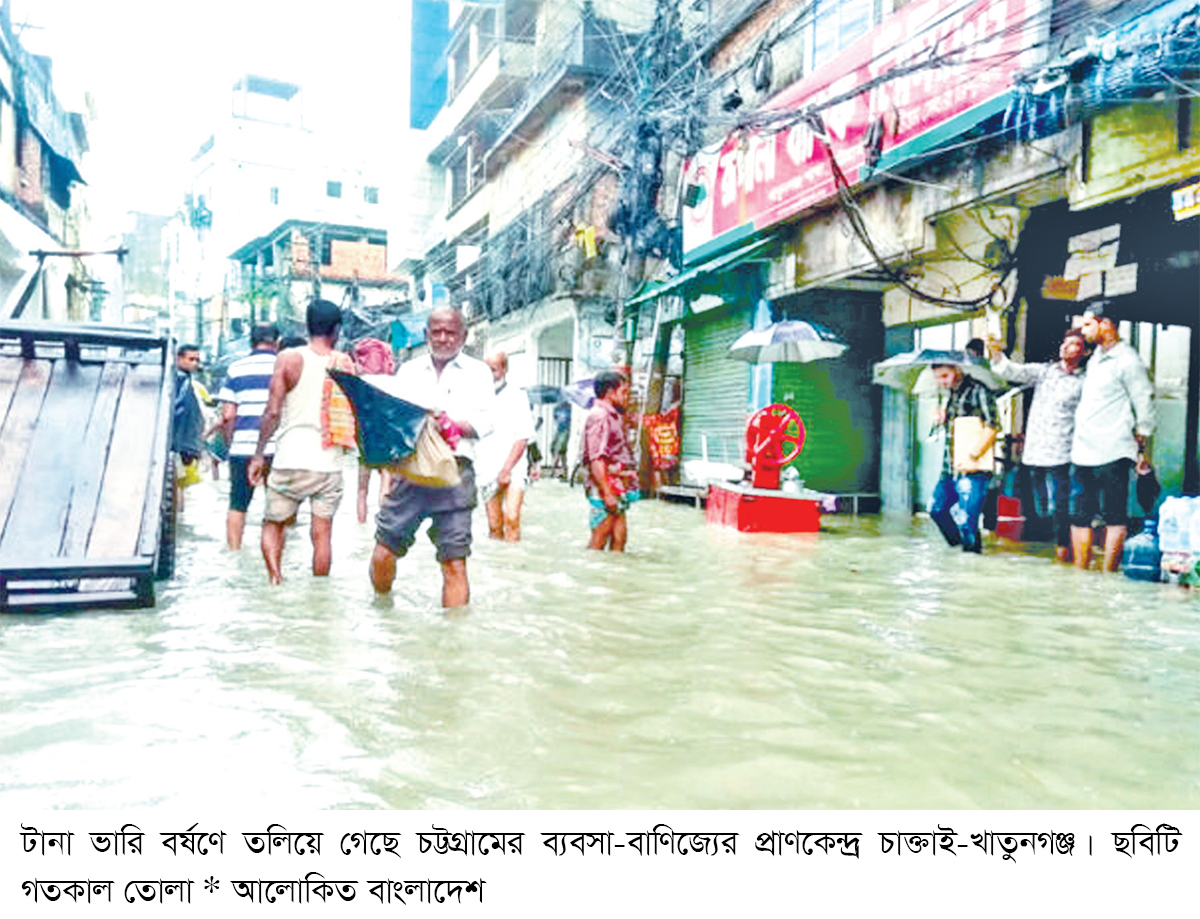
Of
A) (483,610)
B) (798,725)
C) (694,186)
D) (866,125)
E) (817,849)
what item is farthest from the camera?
(694,186)

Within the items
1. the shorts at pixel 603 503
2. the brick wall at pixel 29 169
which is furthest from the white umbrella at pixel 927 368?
the brick wall at pixel 29 169

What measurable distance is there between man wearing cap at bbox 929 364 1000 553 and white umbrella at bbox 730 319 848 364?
7.75 ft

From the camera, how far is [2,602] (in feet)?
13.6

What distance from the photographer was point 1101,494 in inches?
256

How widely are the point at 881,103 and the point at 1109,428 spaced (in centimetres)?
469

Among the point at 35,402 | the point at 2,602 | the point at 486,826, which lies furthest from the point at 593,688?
the point at 35,402

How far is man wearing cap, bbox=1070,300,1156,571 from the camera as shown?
6227 millimetres

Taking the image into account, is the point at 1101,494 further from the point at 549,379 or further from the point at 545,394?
the point at 549,379

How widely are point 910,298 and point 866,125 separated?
242 cm

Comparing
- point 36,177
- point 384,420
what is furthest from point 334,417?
point 36,177

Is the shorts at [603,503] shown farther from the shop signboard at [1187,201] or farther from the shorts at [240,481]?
the shop signboard at [1187,201]

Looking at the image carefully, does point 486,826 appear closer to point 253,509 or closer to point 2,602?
point 2,602

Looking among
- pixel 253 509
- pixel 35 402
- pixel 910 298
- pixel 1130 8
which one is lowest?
pixel 253 509

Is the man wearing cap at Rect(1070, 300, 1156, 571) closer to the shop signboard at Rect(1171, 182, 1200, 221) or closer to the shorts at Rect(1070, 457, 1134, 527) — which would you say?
the shorts at Rect(1070, 457, 1134, 527)
